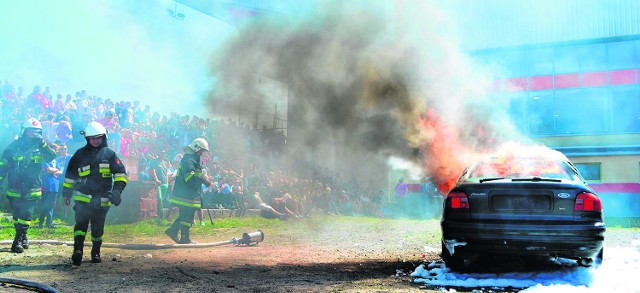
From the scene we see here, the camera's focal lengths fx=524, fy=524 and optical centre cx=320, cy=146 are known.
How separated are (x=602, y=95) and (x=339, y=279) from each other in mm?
21345

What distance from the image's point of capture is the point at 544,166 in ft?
22.2

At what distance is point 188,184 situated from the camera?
9.38 m

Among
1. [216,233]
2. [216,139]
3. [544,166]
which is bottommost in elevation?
[216,233]

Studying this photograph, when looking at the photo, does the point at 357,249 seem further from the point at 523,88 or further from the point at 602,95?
the point at 602,95

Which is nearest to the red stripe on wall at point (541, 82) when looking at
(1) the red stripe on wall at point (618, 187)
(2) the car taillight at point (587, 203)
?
(1) the red stripe on wall at point (618, 187)

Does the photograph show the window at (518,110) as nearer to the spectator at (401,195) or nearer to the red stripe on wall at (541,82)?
→ the red stripe on wall at (541,82)

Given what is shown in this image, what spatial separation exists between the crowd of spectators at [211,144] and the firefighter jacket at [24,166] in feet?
15.8

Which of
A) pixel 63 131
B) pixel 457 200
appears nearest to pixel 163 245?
pixel 457 200

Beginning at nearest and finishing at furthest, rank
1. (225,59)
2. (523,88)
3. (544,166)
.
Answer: (544,166)
(225,59)
(523,88)

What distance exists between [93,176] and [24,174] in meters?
1.51

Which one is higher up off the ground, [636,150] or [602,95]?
[602,95]

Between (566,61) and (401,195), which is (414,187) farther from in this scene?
(566,61)

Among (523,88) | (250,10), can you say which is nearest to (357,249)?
(250,10)

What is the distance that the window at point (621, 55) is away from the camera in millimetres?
20688
